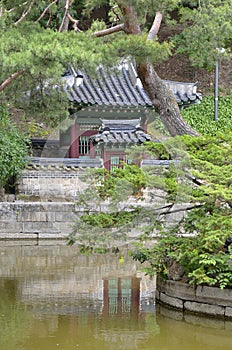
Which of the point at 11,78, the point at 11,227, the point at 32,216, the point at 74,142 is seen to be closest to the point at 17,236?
the point at 11,227

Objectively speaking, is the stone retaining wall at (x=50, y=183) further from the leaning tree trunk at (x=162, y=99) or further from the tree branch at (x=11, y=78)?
the tree branch at (x=11, y=78)

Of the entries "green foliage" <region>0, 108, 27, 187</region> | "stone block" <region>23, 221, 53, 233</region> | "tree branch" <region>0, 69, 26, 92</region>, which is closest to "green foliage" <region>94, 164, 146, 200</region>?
"tree branch" <region>0, 69, 26, 92</region>

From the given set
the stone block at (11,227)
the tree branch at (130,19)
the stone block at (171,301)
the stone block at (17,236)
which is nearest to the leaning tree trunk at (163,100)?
the tree branch at (130,19)

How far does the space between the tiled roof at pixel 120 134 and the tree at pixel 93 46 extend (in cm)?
665

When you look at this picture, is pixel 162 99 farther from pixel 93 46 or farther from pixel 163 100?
pixel 93 46

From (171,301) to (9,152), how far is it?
903 cm

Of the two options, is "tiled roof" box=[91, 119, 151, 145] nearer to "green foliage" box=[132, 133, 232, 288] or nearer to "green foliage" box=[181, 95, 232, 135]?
"green foliage" box=[181, 95, 232, 135]

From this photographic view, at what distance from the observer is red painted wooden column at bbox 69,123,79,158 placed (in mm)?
20500

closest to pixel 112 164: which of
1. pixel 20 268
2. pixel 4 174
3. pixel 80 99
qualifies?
pixel 80 99

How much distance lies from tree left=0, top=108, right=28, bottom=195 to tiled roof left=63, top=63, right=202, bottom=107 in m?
2.12

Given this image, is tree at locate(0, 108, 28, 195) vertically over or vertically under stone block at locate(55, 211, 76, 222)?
over

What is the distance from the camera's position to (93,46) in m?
9.99

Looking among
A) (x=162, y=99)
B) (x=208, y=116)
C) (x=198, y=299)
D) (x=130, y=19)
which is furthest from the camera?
(x=208, y=116)

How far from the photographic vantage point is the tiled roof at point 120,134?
19.0m
